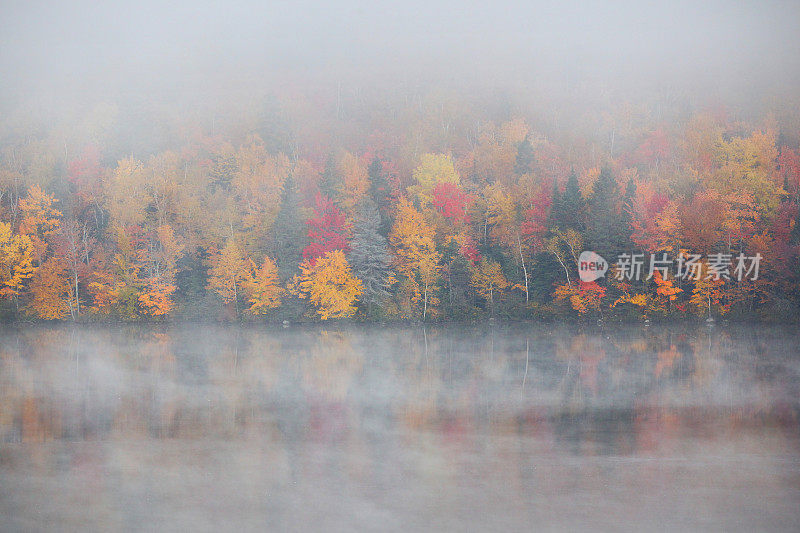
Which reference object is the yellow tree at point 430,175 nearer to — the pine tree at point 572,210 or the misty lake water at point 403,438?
the pine tree at point 572,210

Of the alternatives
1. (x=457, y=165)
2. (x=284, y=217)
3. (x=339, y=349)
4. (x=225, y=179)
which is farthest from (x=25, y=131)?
(x=339, y=349)

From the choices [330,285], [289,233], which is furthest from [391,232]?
[289,233]

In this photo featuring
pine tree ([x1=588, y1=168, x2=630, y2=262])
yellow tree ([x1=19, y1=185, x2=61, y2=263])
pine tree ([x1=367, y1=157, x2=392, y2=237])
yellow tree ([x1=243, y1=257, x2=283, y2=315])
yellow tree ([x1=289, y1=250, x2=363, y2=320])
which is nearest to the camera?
pine tree ([x1=588, y1=168, x2=630, y2=262])

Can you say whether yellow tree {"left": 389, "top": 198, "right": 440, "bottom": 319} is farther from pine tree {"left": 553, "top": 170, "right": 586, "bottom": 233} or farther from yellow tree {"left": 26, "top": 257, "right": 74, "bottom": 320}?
yellow tree {"left": 26, "top": 257, "right": 74, "bottom": 320}

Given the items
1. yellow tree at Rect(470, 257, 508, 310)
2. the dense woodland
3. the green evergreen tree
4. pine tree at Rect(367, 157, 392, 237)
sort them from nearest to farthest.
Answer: the dense woodland → the green evergreen tree → yellow tree at Rect(470, 257, 508, 310) → pine tree at Rect(367, 157, 392, 237)

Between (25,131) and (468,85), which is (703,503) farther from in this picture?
(468,85)

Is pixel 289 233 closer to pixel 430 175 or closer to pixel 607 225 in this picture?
pixel 430 175

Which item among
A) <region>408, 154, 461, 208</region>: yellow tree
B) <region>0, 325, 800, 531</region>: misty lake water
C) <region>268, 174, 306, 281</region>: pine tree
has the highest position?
<region>408, 154, 461, 208</region>: yellow tree

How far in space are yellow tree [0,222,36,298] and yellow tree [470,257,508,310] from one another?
22.6 metres

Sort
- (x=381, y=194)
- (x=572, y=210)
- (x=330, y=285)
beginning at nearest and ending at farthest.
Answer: (x=572, y=210) < (x=330, y=285) < (x=381, y=194)

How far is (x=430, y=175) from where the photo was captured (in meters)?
44.6

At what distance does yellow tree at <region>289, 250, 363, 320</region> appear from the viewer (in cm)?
3922

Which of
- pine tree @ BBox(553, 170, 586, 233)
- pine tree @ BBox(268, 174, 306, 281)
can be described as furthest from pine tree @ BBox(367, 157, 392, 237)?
pine tree @ BBox(553, 170, 586, 233)

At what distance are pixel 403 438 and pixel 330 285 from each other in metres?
22.7
